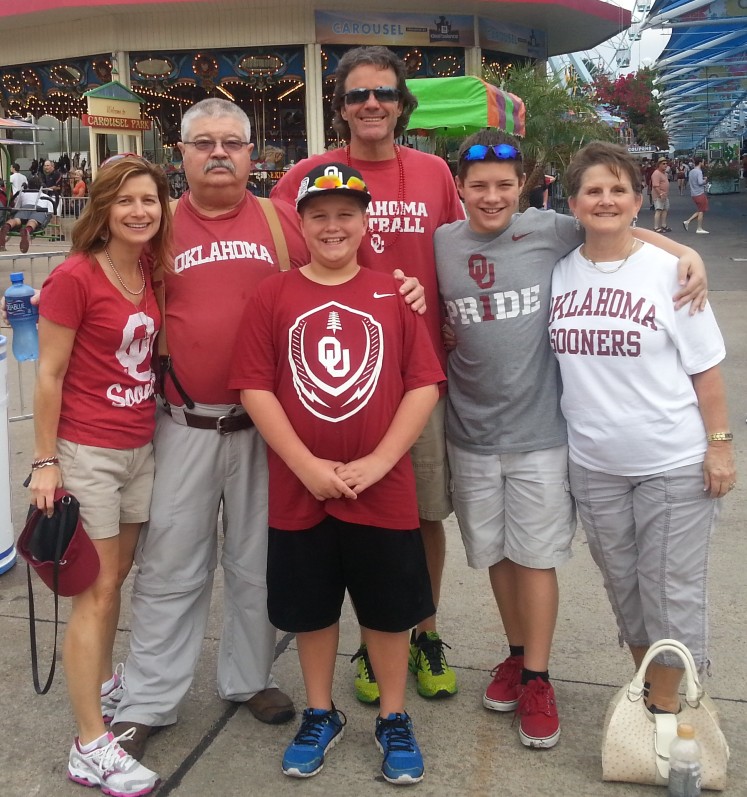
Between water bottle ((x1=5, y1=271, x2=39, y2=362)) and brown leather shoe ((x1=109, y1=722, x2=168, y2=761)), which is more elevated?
water bottle ((x1=5, y1=271, x2=39, y2=362))

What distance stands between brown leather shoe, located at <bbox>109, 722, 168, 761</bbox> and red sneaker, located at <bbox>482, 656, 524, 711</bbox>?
117 cm

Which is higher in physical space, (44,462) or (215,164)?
(215,164)

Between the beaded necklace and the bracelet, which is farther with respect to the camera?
the beaded necklace

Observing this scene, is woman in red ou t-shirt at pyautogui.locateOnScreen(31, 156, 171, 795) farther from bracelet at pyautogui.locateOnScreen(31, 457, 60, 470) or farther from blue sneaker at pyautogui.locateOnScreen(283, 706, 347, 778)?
blue sneaker at pyautogui.locateOnScreen(283, 706, 347, 778)

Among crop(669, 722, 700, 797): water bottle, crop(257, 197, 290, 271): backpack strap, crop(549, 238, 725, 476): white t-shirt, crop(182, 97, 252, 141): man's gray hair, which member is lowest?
crop(669, 722, 700, 797): water bottle

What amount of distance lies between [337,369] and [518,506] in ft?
2.75

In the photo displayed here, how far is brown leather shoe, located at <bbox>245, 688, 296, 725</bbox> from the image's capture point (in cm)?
299

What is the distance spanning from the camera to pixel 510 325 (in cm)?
284

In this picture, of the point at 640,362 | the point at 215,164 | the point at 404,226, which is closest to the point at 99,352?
the point at 215,164

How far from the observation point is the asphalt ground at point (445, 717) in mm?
2645

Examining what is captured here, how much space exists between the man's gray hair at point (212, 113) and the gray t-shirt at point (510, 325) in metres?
0.81

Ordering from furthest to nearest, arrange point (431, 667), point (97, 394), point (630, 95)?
point (630, 95) < point (431, 667) < point (97, 394)

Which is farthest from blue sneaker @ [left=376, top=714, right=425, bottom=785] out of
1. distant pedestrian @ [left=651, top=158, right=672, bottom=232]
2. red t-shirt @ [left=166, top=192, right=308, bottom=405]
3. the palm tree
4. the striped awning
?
distant pedestrian @ [left=651, top=158, right=672, bottom=232]

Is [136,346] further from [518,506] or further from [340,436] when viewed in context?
[518,506]
